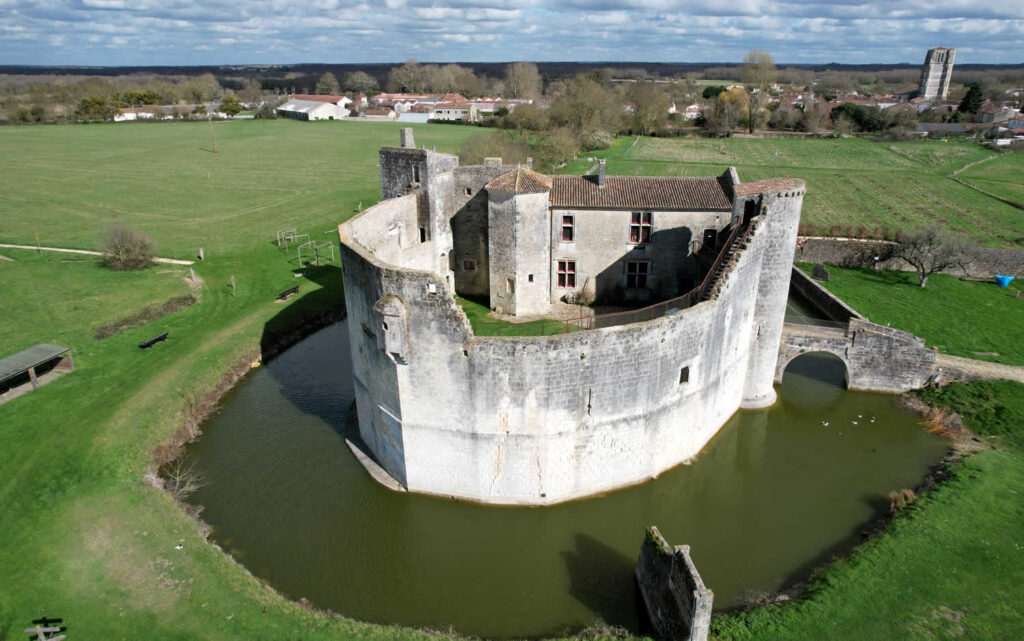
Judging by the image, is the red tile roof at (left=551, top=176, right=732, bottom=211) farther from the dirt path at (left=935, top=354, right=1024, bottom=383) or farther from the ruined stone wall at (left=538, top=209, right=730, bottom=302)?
the dirt path at (left=935, top=354, right=1024, bottom=383)

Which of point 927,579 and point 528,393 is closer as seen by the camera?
point 927,579

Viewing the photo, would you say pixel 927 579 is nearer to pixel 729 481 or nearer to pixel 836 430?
pixel 729 481

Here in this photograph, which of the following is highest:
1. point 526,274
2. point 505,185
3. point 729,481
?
point 505,185

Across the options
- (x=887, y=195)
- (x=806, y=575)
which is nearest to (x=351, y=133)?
(x=887, y=195)

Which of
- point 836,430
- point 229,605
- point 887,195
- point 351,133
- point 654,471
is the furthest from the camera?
point 351,133

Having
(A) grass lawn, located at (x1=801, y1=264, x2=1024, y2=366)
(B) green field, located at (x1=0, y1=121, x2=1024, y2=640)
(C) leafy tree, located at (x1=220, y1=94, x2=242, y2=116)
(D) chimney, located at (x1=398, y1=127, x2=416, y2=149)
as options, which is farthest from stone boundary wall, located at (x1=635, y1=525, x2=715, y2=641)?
(C) leafy tree, located at (x1=220, y1=94, x2=242, y2=116)

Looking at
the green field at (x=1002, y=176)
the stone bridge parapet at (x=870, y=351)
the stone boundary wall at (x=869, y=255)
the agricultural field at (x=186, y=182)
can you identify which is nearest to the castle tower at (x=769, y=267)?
the stone bridge parapet at (x=870, y=351)

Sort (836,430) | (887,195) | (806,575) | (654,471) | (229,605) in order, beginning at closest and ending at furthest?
(229,605)
(806,575)
(654,471)
(836,430)
(887,195)

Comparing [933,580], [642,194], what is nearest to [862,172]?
[642,194]
